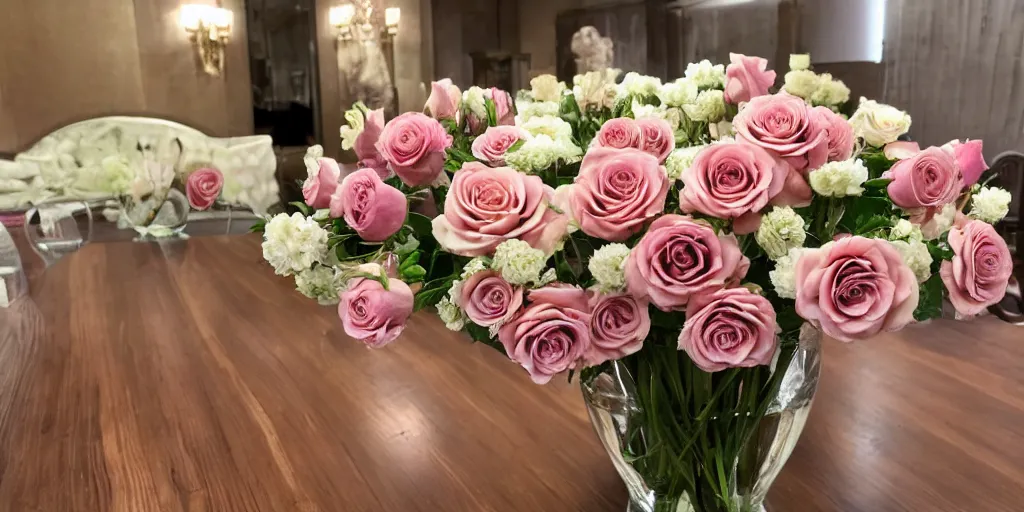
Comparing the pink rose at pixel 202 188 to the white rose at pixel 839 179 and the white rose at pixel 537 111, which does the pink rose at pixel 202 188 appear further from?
the white rose at pixel 839 179

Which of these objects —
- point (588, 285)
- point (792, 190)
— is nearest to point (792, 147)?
point (792, 190)

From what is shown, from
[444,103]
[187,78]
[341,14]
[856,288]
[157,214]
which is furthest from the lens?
[341,14]

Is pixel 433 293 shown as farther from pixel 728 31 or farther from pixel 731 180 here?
pixel 728 31

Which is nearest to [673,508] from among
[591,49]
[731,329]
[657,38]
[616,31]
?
[731,329]

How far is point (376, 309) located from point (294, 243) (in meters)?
0.08

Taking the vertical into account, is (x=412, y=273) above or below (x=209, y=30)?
below

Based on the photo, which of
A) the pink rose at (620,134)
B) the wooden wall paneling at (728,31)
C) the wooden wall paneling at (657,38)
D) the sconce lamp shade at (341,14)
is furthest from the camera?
the sconce lamp shade at (341,14)

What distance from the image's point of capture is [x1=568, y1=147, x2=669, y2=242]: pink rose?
432 millimetres

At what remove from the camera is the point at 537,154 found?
18.7 inches

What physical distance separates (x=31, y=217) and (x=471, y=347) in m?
1.54

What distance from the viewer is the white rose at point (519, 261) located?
1.42 ft

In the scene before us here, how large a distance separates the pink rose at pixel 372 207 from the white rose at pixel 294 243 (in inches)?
1.2

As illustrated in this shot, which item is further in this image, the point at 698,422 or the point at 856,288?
the point at 698,422

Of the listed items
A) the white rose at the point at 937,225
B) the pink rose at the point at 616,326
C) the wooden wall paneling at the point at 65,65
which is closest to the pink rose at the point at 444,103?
the pink rose at the point at 616,326
